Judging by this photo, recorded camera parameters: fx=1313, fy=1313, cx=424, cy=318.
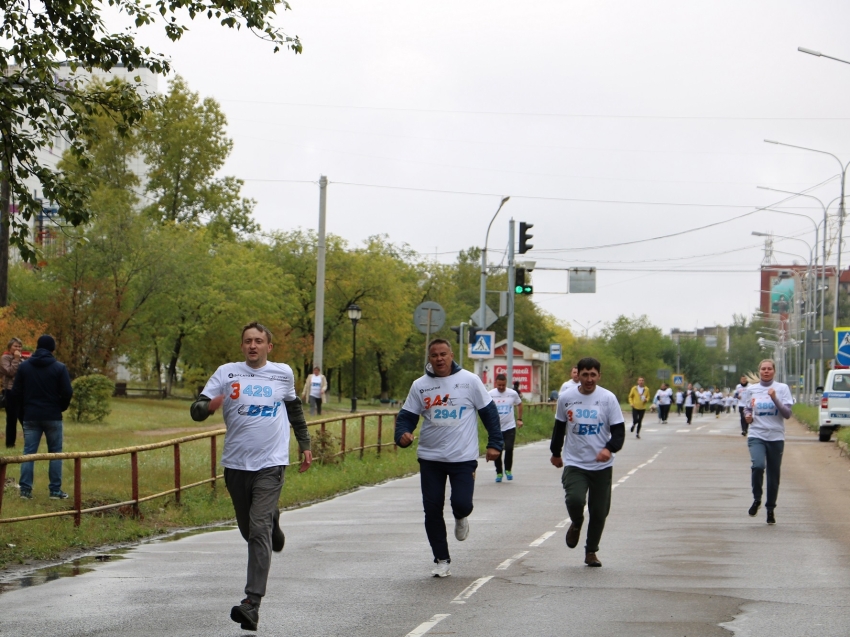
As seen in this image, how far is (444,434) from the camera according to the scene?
9.77m

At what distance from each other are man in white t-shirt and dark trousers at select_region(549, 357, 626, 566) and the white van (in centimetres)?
2782

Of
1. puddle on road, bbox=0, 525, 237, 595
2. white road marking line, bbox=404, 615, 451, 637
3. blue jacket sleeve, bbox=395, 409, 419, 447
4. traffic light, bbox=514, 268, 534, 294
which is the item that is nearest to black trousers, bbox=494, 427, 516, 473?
puddle on road, bbox=0, 525, 237, 595

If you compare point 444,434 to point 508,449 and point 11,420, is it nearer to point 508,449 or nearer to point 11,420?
point 11,420

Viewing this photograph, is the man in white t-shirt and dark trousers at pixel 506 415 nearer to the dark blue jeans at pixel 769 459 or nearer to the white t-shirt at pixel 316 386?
the dark blue jeans at pixel 769 459

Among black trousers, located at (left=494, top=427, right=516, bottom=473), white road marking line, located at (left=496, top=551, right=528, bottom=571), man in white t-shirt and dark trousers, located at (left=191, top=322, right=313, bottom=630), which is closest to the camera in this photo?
man in white t-shirt and dark trousers, located at (left=191, top=322, right=313, bottom=630)

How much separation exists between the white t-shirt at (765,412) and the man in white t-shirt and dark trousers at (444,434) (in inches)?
211

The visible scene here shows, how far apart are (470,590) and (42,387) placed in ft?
25.2

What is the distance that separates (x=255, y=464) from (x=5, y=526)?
4.99 meters

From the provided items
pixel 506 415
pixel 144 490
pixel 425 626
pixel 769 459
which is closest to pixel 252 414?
pixel 425 626

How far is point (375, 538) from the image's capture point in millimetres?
12734

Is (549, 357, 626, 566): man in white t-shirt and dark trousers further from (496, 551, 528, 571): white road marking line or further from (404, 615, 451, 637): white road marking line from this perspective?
(404, 615, 451, 637): white road marking line

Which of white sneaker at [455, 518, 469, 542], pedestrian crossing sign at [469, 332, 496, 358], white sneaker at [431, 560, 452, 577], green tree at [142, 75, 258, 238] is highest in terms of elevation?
green tree at [142, 75, 258, 238]

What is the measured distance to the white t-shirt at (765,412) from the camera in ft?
46.5

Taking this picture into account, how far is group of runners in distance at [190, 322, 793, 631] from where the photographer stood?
8.15m
